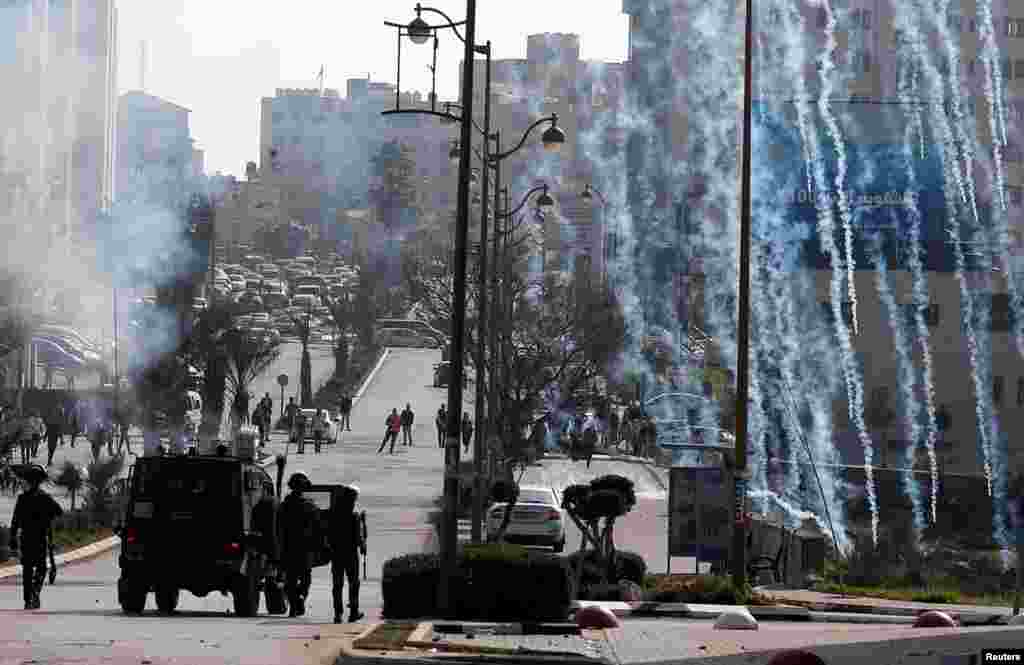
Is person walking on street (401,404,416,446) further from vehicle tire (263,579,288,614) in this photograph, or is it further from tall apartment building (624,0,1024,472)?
vehicle tire (263,579,288,614)

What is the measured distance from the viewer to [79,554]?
1425 inches

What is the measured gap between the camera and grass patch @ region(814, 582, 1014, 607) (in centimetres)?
3124

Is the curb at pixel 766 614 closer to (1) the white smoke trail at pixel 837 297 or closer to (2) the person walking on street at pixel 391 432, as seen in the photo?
(2) the person walking on street at pixel 391 432

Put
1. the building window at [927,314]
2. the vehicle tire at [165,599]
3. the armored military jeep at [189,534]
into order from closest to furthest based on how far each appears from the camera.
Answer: the armored military jeep at [189,534]
the vehicle tire at [165,599]
the building window at [927,314]

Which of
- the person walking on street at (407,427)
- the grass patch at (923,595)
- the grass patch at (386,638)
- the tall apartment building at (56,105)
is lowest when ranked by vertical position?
the grass patch at (923,595)

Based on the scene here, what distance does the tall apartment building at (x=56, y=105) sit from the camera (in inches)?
2148

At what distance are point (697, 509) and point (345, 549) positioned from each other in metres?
10.7

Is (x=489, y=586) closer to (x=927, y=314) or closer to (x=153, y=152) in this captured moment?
(x=927, y=314)

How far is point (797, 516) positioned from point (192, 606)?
58.8 ft

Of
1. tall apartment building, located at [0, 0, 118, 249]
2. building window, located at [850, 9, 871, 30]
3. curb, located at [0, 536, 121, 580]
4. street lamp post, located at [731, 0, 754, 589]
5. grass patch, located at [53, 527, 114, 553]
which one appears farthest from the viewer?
building window, located at [850, 9, 871, 30]

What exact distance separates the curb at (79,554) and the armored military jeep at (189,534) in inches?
327

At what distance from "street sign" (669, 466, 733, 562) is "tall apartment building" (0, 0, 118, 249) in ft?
67.4

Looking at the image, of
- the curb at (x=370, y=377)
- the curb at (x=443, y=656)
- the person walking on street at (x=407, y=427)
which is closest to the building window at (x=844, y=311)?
the person walking on street at (x=407, y=427)

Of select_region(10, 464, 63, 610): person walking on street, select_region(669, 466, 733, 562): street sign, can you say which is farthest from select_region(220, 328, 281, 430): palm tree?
select_region(10, 464, 63, 610): person walking on street
